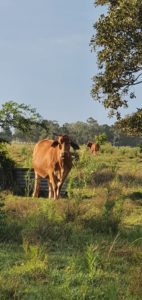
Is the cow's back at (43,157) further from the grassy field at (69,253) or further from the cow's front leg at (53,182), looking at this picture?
the grassy field at (69,253)

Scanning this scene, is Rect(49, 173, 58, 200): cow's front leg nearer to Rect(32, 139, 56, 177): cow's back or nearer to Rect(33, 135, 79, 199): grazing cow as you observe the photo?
Rect(33, 135, 79, 199): grazing cow

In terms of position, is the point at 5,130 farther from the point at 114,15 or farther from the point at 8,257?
the point at 114,15

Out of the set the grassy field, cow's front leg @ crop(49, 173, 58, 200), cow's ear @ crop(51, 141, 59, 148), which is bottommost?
the grassy field

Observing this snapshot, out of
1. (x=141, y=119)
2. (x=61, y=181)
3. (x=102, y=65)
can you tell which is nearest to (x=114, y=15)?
(x=102, y=65)

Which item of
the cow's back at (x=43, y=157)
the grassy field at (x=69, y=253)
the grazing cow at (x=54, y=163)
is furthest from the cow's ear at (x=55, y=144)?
the grassy field at (x=69, y=253)

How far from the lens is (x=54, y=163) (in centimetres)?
1864

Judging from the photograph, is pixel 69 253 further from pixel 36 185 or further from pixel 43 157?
pixel 43 157

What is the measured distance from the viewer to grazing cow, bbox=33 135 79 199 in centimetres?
1806

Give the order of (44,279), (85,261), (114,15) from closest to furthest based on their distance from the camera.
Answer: (44,279)
(85,261)
(114,15)

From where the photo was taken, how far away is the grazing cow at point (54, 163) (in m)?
18.1

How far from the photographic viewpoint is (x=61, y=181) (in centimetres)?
1802

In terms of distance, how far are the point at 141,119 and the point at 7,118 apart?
953cm

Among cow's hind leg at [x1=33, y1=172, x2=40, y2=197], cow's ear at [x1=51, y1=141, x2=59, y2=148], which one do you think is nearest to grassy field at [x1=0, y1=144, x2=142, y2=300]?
cow's ear at [x1=51, y1=141, x2=59, y2=148]

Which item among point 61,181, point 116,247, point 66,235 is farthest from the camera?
point 61,181
